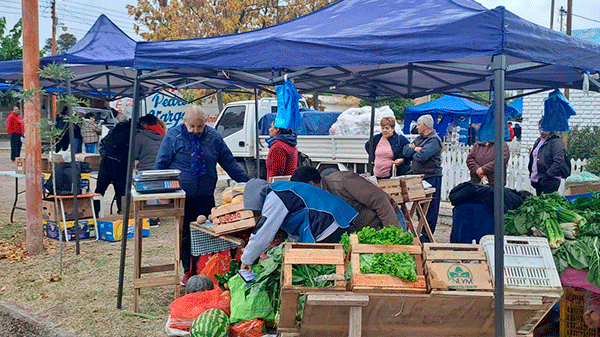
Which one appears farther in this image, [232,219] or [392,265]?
[232,219]

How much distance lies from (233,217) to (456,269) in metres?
2.17

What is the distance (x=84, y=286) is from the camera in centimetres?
630

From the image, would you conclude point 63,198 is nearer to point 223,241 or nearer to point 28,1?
point 28,1

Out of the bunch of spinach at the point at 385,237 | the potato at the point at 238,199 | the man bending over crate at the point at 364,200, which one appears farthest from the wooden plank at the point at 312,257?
the potato at the point at 238,199

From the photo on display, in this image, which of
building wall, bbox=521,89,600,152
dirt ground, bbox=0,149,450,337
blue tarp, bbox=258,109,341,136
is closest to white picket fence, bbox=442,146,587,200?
blue tarp, bbox=258,109,341,136

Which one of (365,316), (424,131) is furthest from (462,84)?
(365,316)

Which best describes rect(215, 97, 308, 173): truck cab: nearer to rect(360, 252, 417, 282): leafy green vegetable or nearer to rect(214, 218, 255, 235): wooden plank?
rect(214, 218, 255, 235): wooden plank

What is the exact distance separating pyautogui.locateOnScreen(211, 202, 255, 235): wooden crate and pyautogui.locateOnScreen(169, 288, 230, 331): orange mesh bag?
0.58m

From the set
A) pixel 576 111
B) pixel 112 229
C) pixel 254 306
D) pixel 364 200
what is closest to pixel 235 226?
pixel 254 306

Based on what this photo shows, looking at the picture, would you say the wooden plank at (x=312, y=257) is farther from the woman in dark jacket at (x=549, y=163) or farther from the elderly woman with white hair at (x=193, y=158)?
the woman in dark jacket at (x=549, y=163)

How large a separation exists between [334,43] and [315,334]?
2.11 metres

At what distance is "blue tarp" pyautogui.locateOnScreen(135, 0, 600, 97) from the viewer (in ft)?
11.6

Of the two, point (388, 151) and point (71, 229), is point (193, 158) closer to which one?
point (388, 151)

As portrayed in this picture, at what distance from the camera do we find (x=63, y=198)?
830cm
